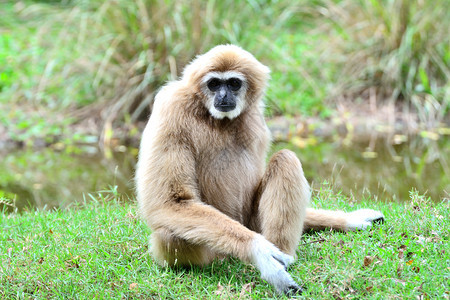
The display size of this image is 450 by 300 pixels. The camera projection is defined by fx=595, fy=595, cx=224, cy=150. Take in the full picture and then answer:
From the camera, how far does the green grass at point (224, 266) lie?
4164mm

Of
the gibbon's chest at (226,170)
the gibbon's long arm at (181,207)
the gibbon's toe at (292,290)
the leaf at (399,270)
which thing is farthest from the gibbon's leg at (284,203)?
the leaf at (399,270)

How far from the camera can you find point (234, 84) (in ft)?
15.8

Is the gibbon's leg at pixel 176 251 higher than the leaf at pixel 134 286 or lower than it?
higher

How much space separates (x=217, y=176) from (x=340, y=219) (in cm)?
132

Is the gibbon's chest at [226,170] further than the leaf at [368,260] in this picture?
Yes

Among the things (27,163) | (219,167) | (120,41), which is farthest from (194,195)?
(120,41)

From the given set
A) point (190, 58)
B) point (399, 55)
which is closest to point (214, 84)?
point (190, 58)

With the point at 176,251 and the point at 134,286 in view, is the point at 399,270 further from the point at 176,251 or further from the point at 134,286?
the point at 134,286

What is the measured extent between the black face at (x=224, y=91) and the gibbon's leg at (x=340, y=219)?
4.45 feet

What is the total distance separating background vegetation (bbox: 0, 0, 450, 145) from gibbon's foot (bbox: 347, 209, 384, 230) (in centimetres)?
614

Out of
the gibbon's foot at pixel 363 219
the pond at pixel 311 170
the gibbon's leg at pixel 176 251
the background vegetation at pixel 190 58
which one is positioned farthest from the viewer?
the background vegetation at pixel 190 58

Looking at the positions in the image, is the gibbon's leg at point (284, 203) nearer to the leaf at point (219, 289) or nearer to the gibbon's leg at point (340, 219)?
the leaf at point (219, 289)

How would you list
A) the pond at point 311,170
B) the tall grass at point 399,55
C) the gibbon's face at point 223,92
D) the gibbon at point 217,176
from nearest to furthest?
the gibbon at point 217,176
the gibbon's face at point 223,92
the pond at point 311,170
the tall grass at point 399,55

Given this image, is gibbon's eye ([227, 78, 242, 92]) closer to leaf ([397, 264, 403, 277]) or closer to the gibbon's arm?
the gibbon's arm
